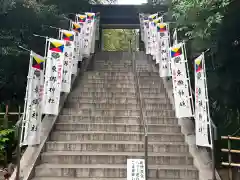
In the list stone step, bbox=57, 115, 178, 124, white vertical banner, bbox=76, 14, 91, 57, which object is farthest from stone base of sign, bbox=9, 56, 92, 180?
white vertical banner, bbox=76, 14, 91, 57

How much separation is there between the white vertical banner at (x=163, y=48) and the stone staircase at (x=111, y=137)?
61 cm

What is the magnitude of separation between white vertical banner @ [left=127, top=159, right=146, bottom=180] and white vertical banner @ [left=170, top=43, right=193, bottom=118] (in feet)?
7.83

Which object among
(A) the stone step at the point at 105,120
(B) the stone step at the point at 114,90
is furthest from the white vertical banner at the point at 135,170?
(B) the stone step at the point at 114,90

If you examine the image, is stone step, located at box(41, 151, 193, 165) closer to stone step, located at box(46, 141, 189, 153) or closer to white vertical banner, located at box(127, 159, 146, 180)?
stone step, located at box(46, 141, 189, 153)

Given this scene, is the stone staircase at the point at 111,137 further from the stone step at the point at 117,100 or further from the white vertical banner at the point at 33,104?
the white vertical banner at the point at 33,104

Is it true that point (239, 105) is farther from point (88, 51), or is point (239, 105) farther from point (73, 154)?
point (88, 51)

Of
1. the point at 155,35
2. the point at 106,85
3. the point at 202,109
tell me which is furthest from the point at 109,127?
the point at 155,35

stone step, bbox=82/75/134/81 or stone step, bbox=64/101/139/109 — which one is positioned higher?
stone step, bbox=82/75/134/81

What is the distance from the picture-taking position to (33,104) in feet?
18.5

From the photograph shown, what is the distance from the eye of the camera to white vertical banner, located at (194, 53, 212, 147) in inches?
202

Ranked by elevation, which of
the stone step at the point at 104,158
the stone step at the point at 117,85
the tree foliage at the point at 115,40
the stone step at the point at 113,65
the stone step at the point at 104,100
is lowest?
the stone step at the point at 104,158

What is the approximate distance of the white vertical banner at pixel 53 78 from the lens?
6.28 metres

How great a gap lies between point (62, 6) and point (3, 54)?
5943mm

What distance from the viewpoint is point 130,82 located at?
9.53 metres
